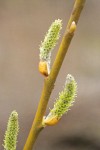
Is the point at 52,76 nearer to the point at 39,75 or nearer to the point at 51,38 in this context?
the point at 51,38

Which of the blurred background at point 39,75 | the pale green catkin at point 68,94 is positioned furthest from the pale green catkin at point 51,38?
the blurred background at point 39,75

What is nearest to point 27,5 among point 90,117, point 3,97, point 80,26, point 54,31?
point 80,26

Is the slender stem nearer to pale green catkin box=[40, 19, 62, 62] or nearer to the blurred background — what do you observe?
pale green catkin box=[40, 19, 62, 62]

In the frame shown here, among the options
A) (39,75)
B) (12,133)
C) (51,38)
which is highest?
(39,75)

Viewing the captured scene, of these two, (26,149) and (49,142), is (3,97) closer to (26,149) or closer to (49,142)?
(49,142)

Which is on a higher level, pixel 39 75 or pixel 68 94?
pixel 39 75

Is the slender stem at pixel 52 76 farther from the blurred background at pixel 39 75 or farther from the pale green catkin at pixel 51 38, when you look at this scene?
the blurred background at pixel 39 75

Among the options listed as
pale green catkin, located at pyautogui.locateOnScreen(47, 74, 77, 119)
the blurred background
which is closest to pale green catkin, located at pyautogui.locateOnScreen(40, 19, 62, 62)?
pale green catkin, located at pyautogui.locateOnScreen(47, 74, 77, 119)

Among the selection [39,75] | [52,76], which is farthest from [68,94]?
[39,75]

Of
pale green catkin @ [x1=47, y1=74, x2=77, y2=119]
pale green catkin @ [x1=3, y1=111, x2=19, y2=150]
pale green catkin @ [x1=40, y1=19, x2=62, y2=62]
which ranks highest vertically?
pale green catkin @ [x1=40, y1=19, x2=62, y2=62]
